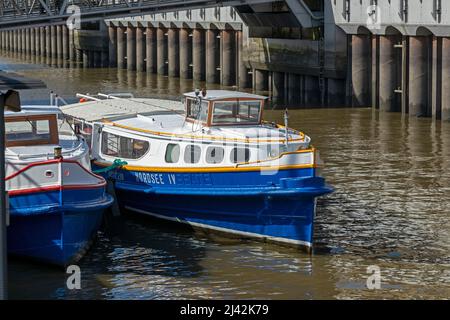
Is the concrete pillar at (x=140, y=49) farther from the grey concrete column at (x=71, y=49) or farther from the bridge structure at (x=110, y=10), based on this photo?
the bridge structure at (x=110, y=10)

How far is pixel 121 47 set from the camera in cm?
8838

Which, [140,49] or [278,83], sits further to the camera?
[140,49]

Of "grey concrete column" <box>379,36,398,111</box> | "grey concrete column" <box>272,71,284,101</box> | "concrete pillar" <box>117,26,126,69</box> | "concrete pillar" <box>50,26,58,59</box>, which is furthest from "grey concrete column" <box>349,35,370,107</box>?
"concrete pillar" <box>50,26,58,59</box>

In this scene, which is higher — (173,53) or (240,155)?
(173,53)

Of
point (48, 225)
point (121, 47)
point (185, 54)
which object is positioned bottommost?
point (48, 225)

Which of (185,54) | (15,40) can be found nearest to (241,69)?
(185,54)

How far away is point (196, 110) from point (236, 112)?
99 cm

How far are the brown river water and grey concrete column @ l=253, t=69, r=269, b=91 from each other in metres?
27.5

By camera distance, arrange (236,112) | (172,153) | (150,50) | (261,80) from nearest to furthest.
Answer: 1. (172,153)
2. (236,112)
3. (261,80)
4. (150,50)

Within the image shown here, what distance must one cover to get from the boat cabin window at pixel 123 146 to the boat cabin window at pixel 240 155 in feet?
9.69

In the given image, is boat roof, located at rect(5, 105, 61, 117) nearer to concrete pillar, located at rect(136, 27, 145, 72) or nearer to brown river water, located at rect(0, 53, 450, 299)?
brown river water, located at rect(0, 53, 450, 299)

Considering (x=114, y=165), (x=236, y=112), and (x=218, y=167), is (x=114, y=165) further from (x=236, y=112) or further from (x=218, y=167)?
(x=218, y=167)

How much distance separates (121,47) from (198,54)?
52.7ft

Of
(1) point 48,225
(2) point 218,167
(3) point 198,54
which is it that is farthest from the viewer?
(3) point 198,54
